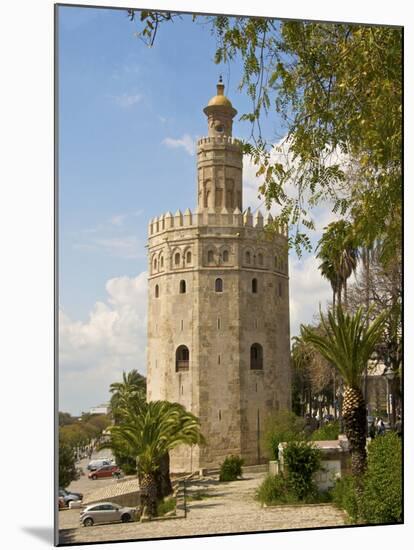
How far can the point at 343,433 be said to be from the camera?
11.9 metres

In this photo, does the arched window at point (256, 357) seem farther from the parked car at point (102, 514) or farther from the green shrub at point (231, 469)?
the parked car at point (102, 514)

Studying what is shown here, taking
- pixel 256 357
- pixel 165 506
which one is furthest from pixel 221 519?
pixel 256 357

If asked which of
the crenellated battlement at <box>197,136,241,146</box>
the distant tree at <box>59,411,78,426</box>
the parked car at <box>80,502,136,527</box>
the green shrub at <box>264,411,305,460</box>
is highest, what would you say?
the crenellated battlement at <box>197,136,241,146</box>

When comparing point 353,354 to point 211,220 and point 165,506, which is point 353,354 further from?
point 211,220

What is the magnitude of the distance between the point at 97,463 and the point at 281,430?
3330mm

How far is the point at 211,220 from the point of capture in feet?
49.5

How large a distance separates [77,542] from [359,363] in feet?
16.1

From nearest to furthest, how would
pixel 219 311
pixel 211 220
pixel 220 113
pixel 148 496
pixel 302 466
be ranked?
pixel 148 496 → pixel 302 466 → pixel 220 113 → pixel 211 220 → pixel 219 311

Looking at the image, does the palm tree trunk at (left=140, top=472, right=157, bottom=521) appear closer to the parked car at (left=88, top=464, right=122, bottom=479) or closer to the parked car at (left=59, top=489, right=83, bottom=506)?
the parked car at (left=88, top=464, right=122, bottom=479)

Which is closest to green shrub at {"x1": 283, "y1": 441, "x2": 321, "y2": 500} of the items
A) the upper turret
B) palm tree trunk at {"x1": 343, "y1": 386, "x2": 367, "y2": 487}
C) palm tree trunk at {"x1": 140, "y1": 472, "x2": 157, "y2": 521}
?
palm tree trunk at {"x1": 343, "y1": 386, "x2": 367, "y2": 487}

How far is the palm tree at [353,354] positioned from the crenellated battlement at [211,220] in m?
1.74

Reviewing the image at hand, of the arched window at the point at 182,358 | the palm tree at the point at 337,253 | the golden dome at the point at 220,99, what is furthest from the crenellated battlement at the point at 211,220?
the arched window at the point at 182,358

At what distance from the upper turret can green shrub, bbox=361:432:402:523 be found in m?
5.27

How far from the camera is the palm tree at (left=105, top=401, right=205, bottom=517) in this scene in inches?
419
